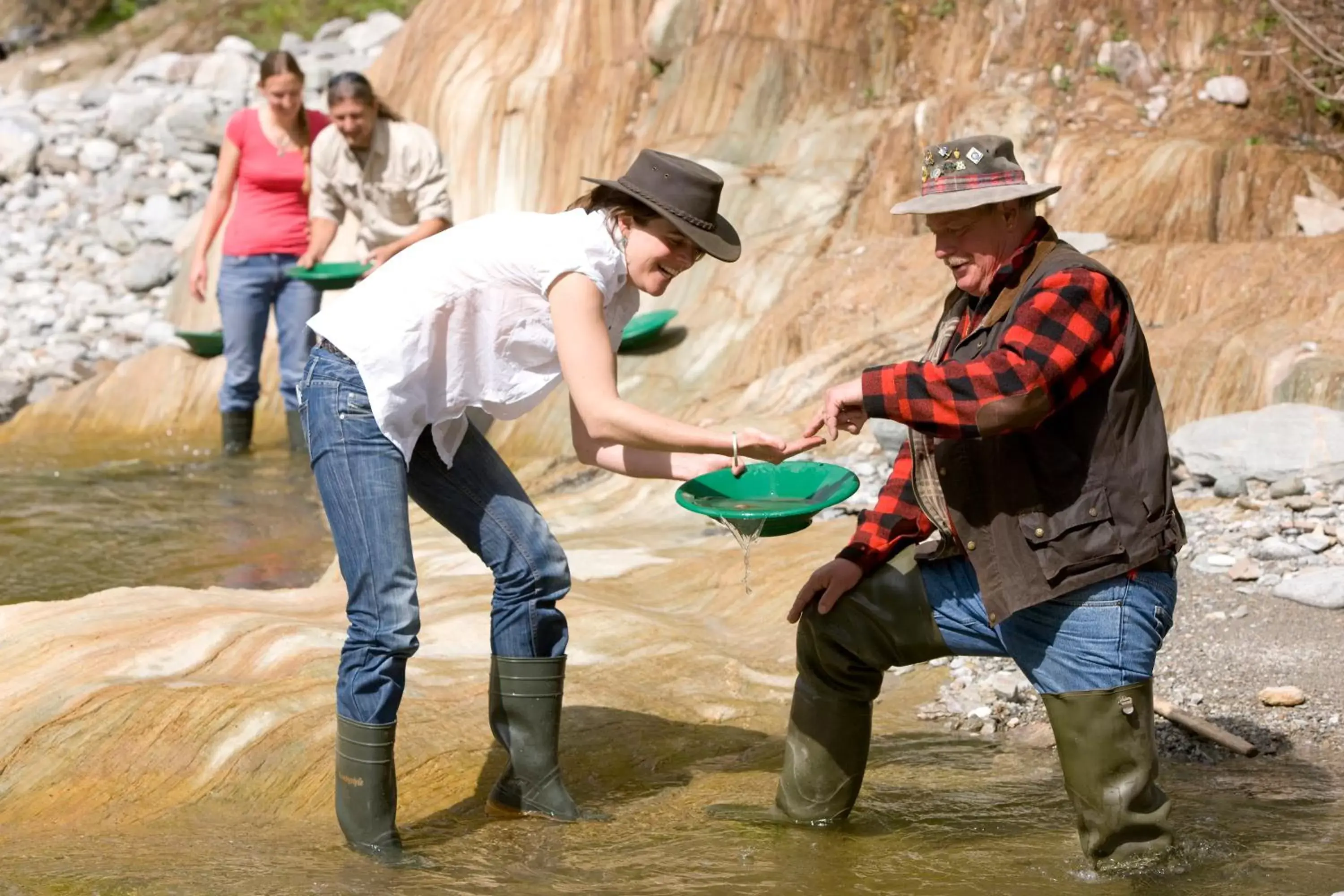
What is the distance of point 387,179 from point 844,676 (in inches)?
226

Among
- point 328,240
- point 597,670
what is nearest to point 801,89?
point 328,240

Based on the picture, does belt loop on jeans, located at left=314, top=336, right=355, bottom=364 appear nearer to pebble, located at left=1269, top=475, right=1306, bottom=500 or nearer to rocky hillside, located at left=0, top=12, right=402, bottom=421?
pebble, located at left=1269, top=475, right=1306, bottom=500

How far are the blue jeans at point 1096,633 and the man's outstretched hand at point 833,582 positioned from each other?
375 mm

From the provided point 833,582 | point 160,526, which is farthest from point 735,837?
point 160,526

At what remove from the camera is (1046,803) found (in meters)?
4.72

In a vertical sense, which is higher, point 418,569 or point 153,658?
point 153,658

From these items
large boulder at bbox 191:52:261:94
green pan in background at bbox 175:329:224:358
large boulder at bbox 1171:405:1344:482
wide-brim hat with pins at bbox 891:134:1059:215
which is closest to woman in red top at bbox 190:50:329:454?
green pan in background at bbox 175:329:224:358

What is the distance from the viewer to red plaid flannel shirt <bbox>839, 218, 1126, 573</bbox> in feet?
11.8

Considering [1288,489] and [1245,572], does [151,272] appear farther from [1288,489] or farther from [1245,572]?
[1245,572]

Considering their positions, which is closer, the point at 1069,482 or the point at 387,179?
the point at 1069,482

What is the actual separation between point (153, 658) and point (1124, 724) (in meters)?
3.14

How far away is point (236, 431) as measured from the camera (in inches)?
430

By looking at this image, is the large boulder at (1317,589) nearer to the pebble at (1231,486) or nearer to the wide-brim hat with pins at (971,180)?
the pebble at (1231,486)

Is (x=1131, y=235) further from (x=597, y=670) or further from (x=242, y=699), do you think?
(x=242, y=699)
